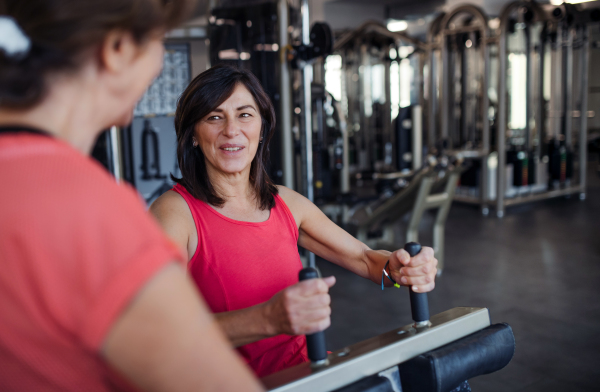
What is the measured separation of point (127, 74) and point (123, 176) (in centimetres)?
309

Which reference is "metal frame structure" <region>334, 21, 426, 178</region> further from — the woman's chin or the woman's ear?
the woman's ear

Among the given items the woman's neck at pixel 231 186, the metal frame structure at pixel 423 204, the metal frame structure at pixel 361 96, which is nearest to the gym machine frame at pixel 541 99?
the metal frame structure at pixel 361 96

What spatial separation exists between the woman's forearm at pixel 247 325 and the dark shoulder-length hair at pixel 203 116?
1.20 feet

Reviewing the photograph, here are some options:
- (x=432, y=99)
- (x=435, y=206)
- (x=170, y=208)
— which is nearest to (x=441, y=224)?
(x=435, y=206)

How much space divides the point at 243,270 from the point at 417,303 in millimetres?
427

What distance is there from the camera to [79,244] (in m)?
0.45

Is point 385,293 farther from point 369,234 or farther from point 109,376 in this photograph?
point 109,376

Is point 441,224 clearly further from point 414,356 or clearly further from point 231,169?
point 414,356

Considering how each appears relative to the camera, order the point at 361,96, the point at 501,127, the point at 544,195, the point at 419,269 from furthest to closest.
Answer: the point at 361,96
the point at 544,195
the point at 501,127
the point at 419,269

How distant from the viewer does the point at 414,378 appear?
96 centimetres

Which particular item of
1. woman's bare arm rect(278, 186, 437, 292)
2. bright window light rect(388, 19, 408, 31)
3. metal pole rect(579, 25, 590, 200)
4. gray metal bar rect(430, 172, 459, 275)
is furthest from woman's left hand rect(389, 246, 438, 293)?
bright window light rect(388, 19, 408, 31)

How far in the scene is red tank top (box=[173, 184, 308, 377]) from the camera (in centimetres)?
125

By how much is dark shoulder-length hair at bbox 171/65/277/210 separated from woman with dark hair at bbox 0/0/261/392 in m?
0.79

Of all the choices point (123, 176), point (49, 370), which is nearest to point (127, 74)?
point (49, 370)
